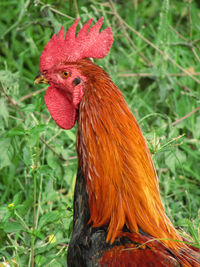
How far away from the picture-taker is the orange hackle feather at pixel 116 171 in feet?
7.60

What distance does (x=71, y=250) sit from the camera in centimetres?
236

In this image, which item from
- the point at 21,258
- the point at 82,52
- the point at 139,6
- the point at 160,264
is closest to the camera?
the point at 160,264

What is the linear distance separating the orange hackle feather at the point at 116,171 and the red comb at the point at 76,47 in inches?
10.2

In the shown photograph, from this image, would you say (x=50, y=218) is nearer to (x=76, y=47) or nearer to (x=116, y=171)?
(x=116, y=171)

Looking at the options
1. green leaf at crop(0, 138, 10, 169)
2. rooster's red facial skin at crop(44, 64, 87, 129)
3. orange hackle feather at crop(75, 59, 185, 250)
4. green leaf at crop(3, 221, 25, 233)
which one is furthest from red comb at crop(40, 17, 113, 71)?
green leaf at crop(3, 221, 25, 233)

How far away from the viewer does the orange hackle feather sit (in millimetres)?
2316

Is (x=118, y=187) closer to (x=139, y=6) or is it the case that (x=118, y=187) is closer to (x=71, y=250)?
(x=71, y=250)

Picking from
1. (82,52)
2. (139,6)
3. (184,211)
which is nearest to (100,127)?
(82,52)

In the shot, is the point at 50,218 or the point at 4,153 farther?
the point at 4,153

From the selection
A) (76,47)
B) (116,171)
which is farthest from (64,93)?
(116,171)

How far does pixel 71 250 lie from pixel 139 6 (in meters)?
3.79

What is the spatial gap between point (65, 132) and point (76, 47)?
3.09 feet

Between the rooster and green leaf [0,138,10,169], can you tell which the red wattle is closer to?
the rooster

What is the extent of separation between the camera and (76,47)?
101 inches
